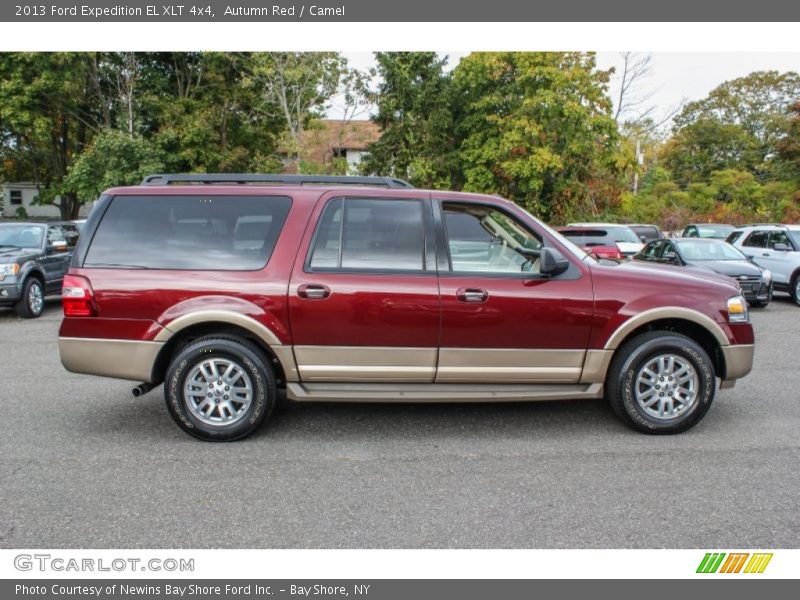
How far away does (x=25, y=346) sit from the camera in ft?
29.7

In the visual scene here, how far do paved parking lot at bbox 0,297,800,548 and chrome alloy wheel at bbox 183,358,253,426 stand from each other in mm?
256

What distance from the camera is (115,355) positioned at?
493cm

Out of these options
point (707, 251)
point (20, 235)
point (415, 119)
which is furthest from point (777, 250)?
point (415, 119)

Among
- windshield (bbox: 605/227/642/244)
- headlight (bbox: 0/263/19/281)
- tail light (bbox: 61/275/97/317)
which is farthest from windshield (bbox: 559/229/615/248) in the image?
tail light (bbox: 61/275/97/317)

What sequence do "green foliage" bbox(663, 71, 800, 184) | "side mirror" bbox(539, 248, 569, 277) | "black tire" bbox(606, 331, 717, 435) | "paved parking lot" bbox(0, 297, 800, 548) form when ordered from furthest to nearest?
"green foliage" bbox(663, 71, 800, 184) → "black tire" bbox(606, 331, 717, 435) → "side mirror" bbox(539, 248, 569, 277) → "paved parking lot" bbox(0, 297, 800, 548)

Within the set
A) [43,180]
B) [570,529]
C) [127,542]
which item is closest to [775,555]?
[570,529]

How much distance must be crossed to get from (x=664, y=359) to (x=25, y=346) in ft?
27.8

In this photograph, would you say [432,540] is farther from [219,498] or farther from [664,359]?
[664,359]

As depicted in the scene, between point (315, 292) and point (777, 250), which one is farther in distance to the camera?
point (777, 250)

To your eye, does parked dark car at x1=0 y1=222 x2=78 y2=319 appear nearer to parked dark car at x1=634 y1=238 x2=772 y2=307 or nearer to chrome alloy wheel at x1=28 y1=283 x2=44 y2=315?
chrome alloy wheel at x1=28 y1=283 x2=44 y2=315

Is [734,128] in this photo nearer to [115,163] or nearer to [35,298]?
[115,163]

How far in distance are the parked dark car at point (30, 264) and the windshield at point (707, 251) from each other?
12.5 m

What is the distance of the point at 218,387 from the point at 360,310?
127 centimetres

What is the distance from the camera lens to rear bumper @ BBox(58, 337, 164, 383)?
16.1 feet
